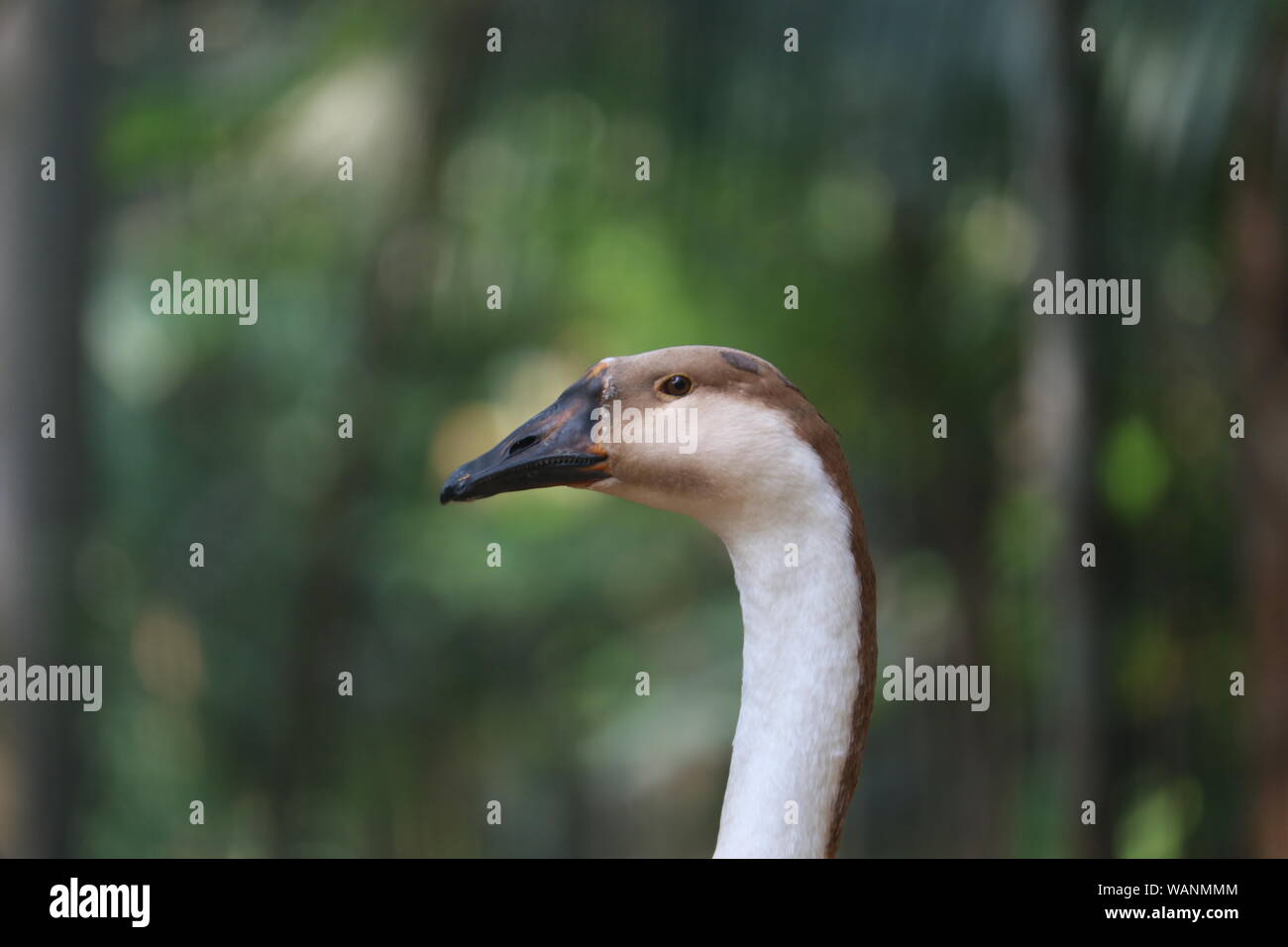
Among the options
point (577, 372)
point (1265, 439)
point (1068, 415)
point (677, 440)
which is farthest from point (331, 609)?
point (677, 440)

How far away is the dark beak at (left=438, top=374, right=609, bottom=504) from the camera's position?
205cm

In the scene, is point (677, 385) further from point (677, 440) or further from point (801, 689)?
point (801, 689)

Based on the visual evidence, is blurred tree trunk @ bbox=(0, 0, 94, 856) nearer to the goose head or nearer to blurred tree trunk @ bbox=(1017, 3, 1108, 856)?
the goose head

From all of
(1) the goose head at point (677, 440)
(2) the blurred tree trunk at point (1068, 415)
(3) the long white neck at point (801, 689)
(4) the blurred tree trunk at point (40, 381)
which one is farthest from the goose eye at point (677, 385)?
(4) the blurred tree trunk at point (40, 381)

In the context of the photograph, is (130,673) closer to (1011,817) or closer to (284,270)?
(284,270)

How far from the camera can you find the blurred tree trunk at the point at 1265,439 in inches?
177

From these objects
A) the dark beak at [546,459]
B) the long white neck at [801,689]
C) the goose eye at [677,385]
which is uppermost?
the goose eye at [677,385]

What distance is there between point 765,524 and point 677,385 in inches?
10.3

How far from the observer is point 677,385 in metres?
2.05

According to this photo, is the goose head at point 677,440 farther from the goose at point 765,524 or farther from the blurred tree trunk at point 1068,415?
the blurred tree trunk at point 1068,415

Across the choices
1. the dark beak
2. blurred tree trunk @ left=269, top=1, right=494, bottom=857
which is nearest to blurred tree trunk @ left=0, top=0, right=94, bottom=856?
blurred tree trunk @ left=269, top=1, right=494, bottom=857

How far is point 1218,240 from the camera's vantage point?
5.11 m

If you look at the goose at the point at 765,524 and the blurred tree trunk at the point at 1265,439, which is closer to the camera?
the goose at the point at 765,524

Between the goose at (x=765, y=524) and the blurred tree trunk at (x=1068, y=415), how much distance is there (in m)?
3.10
